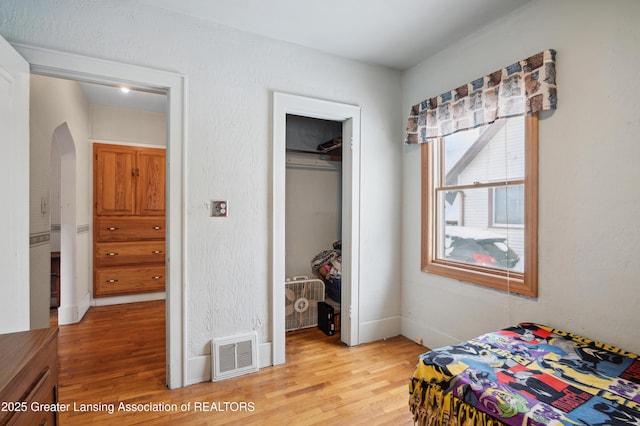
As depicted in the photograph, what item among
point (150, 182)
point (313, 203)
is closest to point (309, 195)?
point (313, 203)

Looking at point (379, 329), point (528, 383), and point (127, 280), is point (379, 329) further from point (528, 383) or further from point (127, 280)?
point (127, 280)

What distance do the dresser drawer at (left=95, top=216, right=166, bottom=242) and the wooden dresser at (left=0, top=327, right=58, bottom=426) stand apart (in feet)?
11.1

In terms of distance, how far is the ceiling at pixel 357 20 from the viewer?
6.74 feet

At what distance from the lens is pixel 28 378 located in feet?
3.01

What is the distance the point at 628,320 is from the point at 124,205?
4977 millimetres

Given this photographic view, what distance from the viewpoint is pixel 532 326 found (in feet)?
6.23

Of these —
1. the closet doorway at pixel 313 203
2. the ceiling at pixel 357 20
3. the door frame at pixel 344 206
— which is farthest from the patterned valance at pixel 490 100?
the closet doorway at pixel 313 203

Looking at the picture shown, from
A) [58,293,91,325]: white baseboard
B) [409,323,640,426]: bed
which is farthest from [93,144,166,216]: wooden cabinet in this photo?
[409,323,640,426]: bed

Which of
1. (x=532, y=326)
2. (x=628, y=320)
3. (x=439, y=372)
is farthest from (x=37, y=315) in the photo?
(x=628, y=320)

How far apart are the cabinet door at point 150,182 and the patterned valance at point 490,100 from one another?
341 centimetres

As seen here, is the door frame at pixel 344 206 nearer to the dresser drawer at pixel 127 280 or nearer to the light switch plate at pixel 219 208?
the light switch plate at pixel 219 208

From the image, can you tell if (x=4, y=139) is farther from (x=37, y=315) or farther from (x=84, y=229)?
(x=84, y=229)

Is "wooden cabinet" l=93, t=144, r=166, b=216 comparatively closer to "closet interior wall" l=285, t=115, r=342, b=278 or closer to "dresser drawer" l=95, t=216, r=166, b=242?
"dresser drawer" l=95, t=216, r=166, b=242

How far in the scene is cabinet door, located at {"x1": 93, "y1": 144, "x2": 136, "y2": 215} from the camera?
397cm
